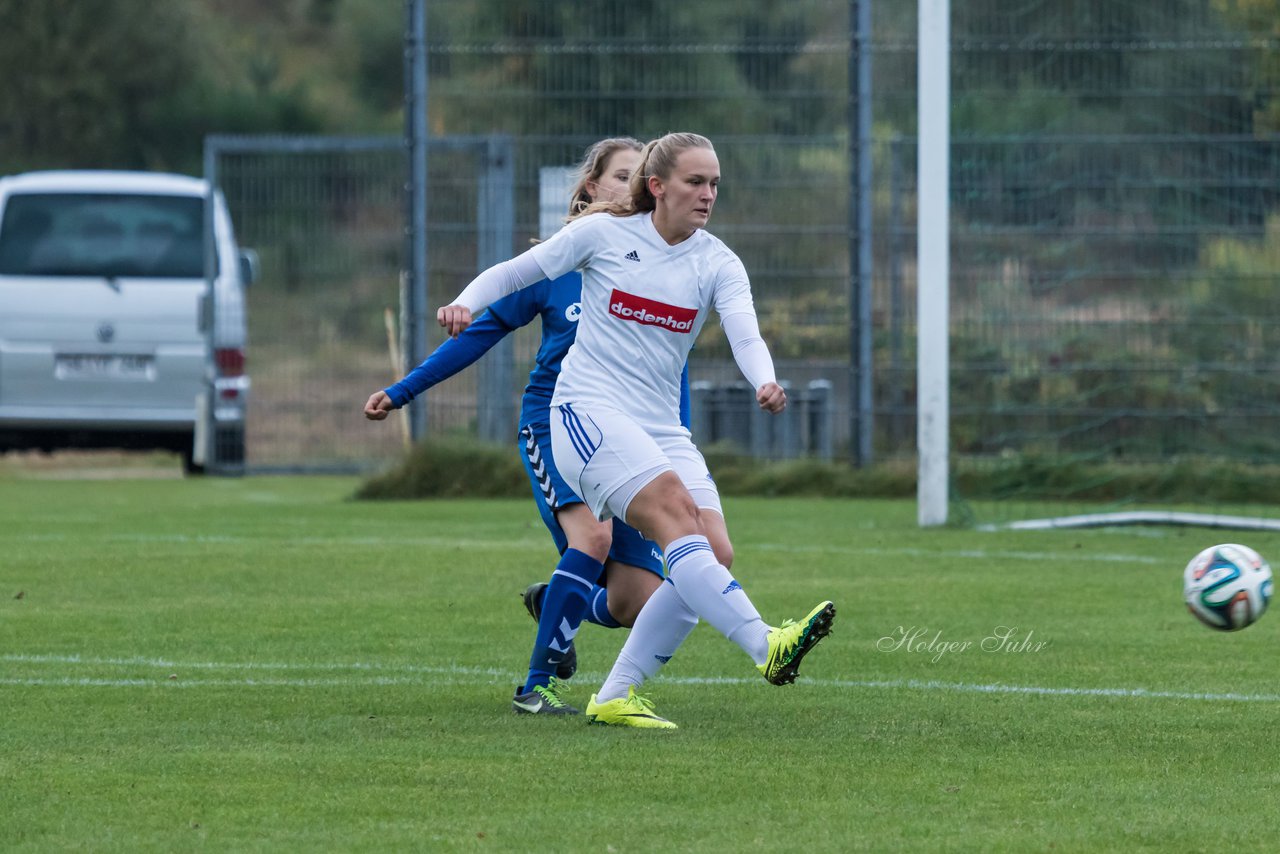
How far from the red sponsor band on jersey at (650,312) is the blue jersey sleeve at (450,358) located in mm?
519

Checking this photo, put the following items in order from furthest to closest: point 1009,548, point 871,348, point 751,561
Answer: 1. point 871,348
2. point 1009,548
3. point 751,561

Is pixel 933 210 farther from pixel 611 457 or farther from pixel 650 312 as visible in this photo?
pixel 611 457

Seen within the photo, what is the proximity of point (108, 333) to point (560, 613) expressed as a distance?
10386 mm

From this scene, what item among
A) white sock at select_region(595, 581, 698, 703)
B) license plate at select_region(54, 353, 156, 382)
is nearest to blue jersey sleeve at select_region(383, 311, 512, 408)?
white sock at select_region(595, 581, 698, 703)

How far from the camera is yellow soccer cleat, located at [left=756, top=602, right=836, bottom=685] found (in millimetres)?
5633

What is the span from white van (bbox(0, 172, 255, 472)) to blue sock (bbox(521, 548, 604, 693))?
32.4ft

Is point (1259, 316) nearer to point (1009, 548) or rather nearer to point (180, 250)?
point (1009, 548)

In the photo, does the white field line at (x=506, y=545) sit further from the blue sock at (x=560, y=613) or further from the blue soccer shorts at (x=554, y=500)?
the blue sock at (x=560, y=613)

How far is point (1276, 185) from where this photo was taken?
13.3 metres

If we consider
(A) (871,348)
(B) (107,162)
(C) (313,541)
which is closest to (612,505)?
(C) (313,541)

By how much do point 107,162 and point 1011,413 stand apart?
2836 cm

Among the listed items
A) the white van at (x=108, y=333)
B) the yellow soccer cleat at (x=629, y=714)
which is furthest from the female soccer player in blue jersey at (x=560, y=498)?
the white van at (x=108, y=333)

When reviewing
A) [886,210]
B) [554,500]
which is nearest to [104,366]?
[886,210]

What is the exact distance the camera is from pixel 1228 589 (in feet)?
21.1
